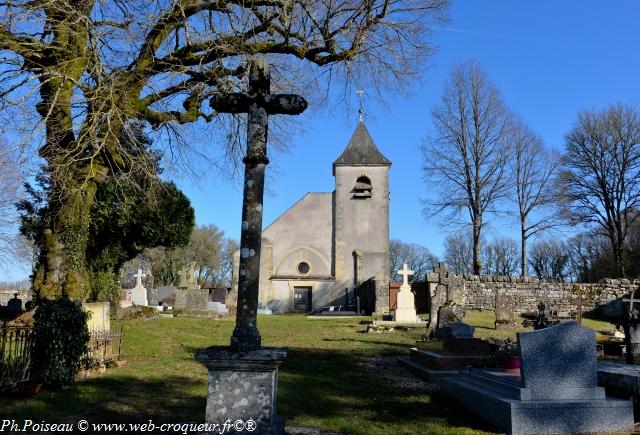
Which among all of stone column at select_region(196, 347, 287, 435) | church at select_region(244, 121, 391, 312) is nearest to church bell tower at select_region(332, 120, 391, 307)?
church at select_region(244, 121, 391, 312)

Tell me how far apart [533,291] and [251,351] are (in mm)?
24420

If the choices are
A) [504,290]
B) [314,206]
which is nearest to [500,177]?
[504,290]

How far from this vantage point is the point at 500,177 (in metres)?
29.1

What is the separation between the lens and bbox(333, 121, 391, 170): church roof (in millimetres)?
36438

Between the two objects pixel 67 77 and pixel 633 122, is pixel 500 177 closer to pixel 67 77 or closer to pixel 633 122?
pixel 633 122

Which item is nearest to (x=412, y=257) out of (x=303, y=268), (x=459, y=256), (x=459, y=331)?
(x=459, y=256)

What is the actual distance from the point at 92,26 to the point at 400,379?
28.3 ft

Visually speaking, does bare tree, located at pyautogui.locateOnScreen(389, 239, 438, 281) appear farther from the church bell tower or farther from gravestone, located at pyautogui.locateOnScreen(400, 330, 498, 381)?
gravestone, located at pyautogui.locateOnScreen(400, 330, 498, 381)

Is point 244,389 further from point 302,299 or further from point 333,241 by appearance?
point 333,241

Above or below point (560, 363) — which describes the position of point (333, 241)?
above

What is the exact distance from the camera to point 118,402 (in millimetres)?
7043

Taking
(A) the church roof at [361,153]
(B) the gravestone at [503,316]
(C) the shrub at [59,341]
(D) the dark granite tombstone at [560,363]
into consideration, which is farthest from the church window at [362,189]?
(D) the dark granite tombstone at [560,363]

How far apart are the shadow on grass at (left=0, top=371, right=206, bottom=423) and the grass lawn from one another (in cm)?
1

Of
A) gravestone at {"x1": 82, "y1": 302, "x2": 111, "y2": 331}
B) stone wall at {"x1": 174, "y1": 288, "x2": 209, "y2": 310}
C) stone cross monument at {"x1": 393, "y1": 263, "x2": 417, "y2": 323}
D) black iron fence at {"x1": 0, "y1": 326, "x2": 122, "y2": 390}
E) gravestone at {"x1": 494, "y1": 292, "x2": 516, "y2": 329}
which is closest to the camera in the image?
black iron fence at {"x1": 0, "y1": 326, "x2": 122, "y2": 390}
